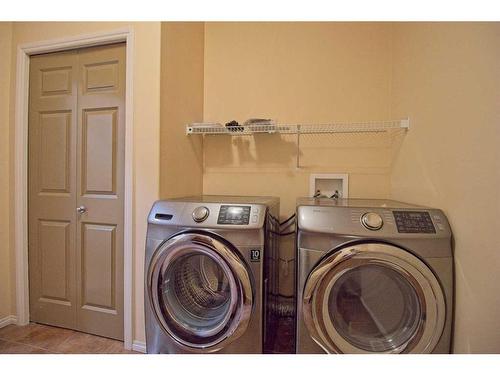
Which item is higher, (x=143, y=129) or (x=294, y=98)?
(x=294, y=98)

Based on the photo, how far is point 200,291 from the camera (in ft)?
4.58

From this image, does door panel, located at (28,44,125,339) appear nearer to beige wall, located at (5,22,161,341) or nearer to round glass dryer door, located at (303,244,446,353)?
beige wall, located at (5,22,161,341)

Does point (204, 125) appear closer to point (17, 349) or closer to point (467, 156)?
point (467, 156)

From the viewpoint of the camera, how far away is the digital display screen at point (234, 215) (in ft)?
4.02

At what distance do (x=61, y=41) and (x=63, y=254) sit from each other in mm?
1513

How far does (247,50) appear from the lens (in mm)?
2004

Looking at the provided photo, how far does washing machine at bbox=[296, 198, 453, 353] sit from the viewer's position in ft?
3.46

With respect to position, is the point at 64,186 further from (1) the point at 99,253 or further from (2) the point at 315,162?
(2) the point at 315,162

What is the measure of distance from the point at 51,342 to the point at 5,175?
126 centimetres

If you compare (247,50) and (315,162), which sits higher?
(247,50)

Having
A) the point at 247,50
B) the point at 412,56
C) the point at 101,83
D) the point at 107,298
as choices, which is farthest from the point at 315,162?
the point at 107,298

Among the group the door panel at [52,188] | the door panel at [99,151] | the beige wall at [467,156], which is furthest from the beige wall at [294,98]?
the door panel at [52,188]

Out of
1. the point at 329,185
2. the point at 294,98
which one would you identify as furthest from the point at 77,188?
the point at 329,185

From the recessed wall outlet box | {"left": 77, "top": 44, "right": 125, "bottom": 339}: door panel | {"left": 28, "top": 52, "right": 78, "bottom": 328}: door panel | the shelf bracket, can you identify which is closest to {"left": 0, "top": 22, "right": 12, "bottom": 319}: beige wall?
{"left": 28, "top": 52, "right": 78, "bottom": 328}: door panel
